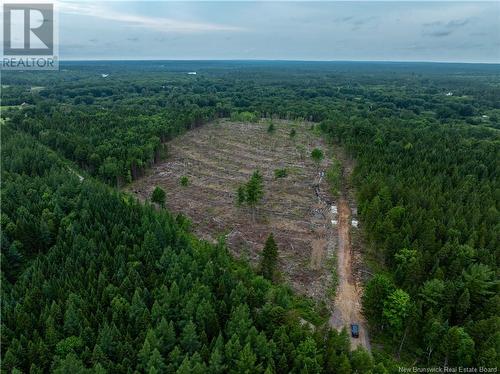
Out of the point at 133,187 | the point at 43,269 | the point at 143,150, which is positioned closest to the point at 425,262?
the point at 43,269

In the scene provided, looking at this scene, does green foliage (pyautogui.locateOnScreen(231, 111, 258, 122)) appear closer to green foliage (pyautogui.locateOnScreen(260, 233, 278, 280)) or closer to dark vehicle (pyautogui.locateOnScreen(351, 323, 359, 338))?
green foliage (pyautogui.locateOnScreen(260, 233, 278, 280))

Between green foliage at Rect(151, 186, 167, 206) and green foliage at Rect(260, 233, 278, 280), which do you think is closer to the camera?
green foliage at Rect(260, 233, 278, 280)

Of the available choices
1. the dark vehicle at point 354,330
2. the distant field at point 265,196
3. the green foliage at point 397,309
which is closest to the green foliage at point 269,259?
the distant field at point 265,196

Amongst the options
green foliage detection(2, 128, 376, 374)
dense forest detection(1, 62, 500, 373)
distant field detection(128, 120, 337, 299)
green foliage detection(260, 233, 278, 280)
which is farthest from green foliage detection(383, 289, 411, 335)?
green foliage detection(260, 233, 278, 280)

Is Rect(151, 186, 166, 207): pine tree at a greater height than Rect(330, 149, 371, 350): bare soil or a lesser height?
greater

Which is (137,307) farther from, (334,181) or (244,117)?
(244,117)

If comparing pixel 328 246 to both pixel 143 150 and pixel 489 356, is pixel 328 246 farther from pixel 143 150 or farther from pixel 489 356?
pixel 143 150
